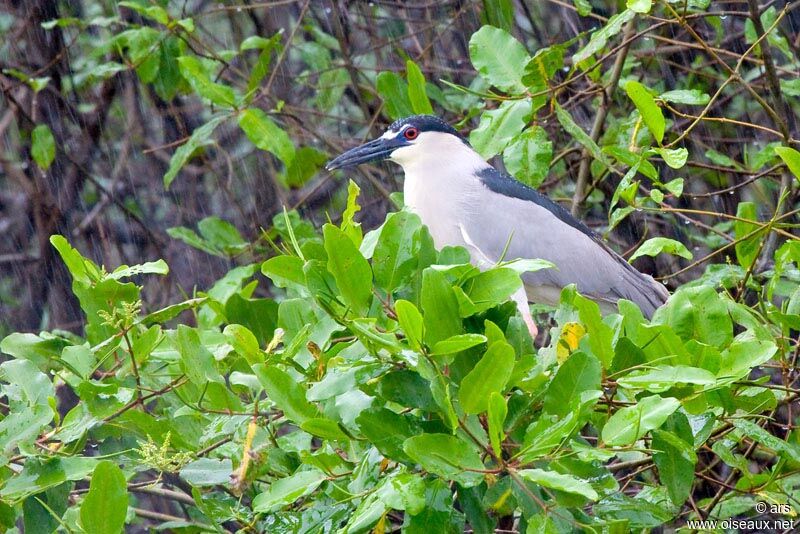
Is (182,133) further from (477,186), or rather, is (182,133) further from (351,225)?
(351,225)

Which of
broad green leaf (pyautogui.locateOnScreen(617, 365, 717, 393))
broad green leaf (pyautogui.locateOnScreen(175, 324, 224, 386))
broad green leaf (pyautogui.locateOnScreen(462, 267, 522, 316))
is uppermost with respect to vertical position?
broad green leaf (pyautogui.locateOnScreen(462, 267, 522, 316))

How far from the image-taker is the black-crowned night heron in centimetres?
371

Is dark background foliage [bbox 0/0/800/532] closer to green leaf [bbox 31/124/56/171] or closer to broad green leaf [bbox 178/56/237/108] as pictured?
broad green leaf [bbox 178/56/237/108]

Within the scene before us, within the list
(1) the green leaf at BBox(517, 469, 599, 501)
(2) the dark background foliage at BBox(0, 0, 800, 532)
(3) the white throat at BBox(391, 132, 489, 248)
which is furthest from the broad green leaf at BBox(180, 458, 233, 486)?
(3) the white throat at BBox(391, 132, 489, 248)

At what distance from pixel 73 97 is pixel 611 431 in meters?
4.27

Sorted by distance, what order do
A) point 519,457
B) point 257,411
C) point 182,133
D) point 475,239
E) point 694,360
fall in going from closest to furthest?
point 519,457, point 694,360, point 257,411, point 475,239, point 182,133

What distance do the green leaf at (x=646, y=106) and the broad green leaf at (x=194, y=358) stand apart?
1.18 m

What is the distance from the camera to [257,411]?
6.80 ft

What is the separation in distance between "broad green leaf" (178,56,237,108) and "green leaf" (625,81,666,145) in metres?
1.55

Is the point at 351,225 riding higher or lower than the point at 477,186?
higher

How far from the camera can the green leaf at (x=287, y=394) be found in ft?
5.91

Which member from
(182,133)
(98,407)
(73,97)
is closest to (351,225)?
(98,407)

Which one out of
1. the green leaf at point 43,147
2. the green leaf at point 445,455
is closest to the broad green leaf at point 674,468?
the green leaf at point 445,455

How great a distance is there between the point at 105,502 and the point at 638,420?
0.88 meters
